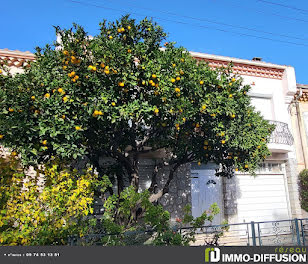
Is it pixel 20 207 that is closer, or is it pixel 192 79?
pixel 20 207

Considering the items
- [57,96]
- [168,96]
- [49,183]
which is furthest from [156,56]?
[49,183]

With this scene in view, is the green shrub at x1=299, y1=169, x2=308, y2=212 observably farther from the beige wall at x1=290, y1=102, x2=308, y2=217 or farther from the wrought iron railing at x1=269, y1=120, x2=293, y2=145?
the wrought iron railing at x1=269, y1=120, x2=293, y2=145

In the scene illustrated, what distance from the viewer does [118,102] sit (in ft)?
20.3

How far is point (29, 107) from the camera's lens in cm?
562

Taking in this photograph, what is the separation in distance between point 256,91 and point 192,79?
7.66 m

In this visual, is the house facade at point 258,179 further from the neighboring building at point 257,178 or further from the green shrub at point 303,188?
the green shrub at point 303,188

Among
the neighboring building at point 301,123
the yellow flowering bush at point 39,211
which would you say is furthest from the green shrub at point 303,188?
the yellow flowering bush at point 39,211

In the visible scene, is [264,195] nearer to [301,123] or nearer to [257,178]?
[257,178]

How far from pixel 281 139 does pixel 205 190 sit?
161 inches

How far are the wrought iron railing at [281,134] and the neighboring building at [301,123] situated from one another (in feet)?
3.42

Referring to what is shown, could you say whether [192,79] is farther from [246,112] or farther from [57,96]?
[57,96]

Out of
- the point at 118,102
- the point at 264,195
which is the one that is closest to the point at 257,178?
the point at 264,195

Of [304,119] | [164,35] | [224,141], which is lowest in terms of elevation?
[224,141]

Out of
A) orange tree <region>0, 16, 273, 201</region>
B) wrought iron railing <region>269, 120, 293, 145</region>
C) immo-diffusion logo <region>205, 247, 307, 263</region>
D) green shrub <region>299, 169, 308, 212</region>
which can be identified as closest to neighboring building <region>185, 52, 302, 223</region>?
wrought iron railing <region>269, 120, 293, 145</region>
